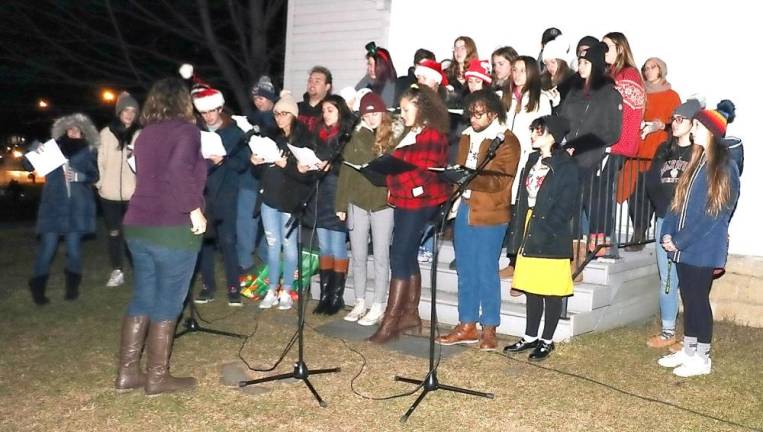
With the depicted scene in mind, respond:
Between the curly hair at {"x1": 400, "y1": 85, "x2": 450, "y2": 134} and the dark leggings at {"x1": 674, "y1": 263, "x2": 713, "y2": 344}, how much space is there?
2.06 m

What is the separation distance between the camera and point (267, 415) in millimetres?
4559

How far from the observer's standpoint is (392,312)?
6.08 meters

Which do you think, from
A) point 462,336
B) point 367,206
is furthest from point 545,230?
point 367,206

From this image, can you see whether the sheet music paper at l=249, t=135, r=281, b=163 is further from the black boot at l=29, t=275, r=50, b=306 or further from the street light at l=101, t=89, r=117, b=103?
the street light at l=101, t=89, r=117, b=103

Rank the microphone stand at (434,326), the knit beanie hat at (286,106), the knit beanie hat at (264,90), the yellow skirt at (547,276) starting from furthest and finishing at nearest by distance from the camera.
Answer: the knit beanie hat at (264,90)
the knit beanie hat at (286,106)
the yellow skirt at (547,276)
the microphone stand at (434,326)

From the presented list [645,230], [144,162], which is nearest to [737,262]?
[645,230]

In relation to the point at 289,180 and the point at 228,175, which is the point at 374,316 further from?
the point at 228,175

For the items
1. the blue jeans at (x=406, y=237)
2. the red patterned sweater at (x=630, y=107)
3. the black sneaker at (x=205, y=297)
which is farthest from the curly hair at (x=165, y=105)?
the red patterned sweater at (x=630, y=107)

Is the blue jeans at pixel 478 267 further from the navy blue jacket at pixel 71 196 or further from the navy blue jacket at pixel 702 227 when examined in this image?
the navy blue jacket at pixel 71 196

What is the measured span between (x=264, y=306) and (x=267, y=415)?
2.77 meters

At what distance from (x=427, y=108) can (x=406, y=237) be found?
3.32ft

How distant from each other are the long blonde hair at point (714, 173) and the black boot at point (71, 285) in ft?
19.2

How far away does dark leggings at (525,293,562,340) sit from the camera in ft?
18.6

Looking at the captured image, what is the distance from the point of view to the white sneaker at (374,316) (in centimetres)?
656
